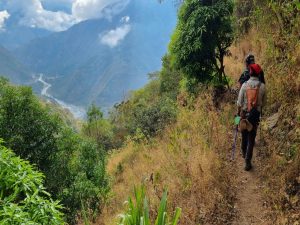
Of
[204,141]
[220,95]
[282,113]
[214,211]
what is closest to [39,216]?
[214,211]

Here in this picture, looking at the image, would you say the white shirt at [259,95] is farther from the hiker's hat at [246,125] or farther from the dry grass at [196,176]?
the dry grass at [196,176]

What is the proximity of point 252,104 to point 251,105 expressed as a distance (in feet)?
0.08

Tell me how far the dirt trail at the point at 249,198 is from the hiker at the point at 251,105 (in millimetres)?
212

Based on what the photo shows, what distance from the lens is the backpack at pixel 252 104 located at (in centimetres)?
704

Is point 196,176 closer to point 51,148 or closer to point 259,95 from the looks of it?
point 259,95

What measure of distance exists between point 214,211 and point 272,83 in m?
4.33

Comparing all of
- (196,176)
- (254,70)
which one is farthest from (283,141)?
(196,176)

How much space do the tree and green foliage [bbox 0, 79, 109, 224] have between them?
13.6 feet

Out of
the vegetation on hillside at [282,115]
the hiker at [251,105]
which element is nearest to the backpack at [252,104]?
the hiker at [251,105]

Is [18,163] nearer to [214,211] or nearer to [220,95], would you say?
[214,211]

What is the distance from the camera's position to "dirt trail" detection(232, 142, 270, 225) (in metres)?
5.97

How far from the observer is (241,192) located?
6.74 meters

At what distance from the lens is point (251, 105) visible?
23.1 feet

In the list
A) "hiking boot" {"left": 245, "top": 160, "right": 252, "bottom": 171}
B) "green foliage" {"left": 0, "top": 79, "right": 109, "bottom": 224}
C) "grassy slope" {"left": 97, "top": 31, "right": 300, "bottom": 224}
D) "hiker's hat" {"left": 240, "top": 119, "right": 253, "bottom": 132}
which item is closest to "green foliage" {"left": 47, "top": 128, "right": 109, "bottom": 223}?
"green foliage" {"left": 0, "top": 79, "right": 109, "bottom": 224}
